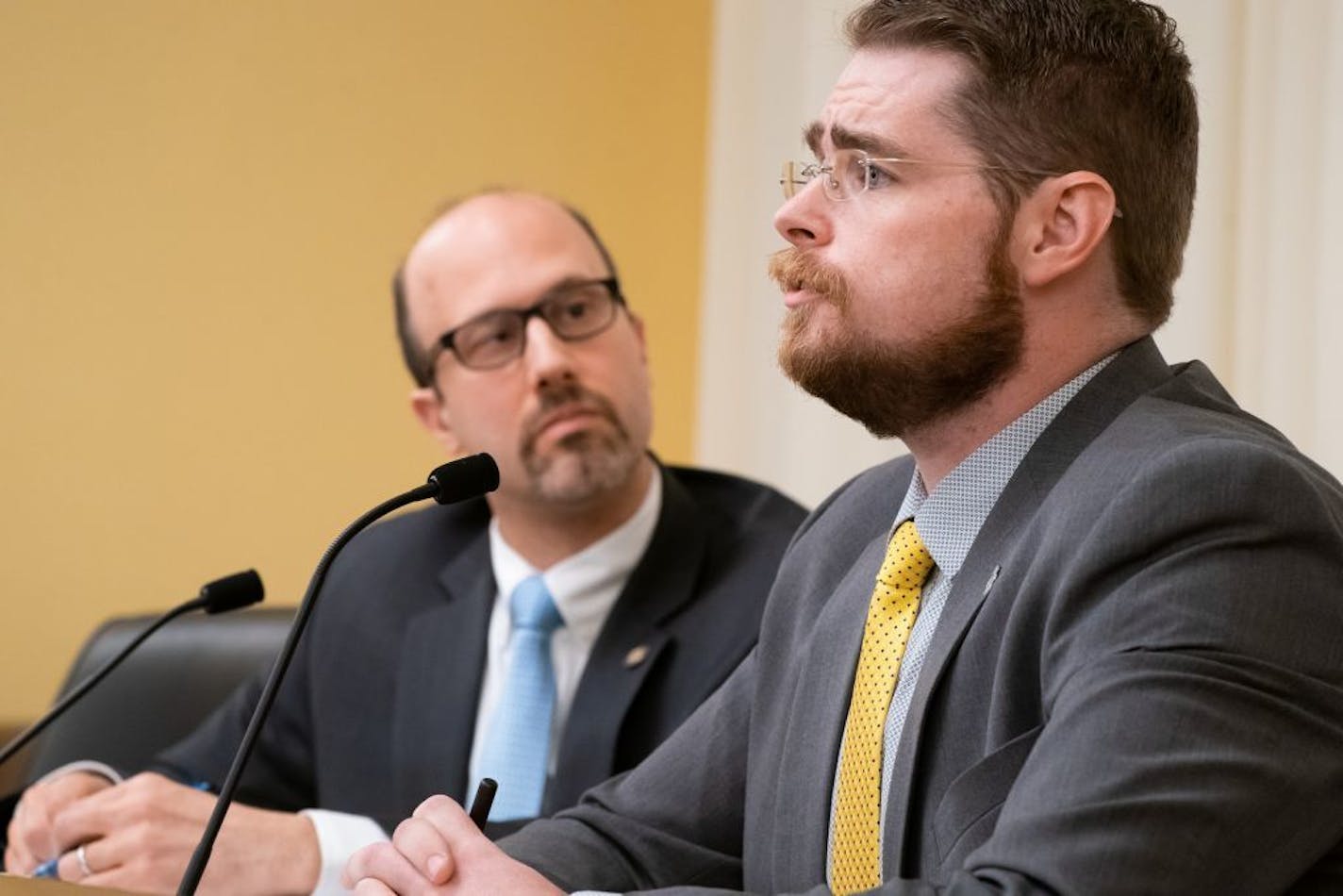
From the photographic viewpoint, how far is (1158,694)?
4.34 ft

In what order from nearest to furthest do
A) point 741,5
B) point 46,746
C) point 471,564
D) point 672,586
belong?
point 672,586 < point 471,564 < point 46,746 < point 741,5

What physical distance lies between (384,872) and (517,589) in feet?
3.71

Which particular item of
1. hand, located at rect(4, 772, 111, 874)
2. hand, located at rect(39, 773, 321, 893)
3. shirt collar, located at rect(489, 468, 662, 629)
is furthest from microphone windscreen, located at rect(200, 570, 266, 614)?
shirt collar, located at rect(489, 468, 662, 629)

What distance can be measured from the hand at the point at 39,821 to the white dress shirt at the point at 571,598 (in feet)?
1.14

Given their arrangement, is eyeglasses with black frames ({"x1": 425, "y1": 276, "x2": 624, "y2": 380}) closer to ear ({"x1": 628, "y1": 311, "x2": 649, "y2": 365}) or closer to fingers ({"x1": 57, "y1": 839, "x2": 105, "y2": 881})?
ear ({"x1": 628, "y1": 311, "x2": 649, "y2": 365})

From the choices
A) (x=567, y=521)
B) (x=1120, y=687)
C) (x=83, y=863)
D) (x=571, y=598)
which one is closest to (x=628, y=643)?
(x=571, y=598)

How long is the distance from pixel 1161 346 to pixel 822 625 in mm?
1230

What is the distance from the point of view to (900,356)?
176 cm

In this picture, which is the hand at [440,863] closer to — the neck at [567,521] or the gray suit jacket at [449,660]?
the gray suit jacket at [449,660]

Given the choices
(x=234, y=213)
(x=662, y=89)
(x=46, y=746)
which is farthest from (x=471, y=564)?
(x=662, y=89)

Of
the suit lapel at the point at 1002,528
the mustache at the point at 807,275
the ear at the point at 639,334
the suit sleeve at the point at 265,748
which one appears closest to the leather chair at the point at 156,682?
the suit sleeve at the point at 265,748

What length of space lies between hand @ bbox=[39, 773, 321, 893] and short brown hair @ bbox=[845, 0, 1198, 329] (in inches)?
50.3

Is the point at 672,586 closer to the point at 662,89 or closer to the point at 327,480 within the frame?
the point at 327,480

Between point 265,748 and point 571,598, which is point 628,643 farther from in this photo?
point 265,748
